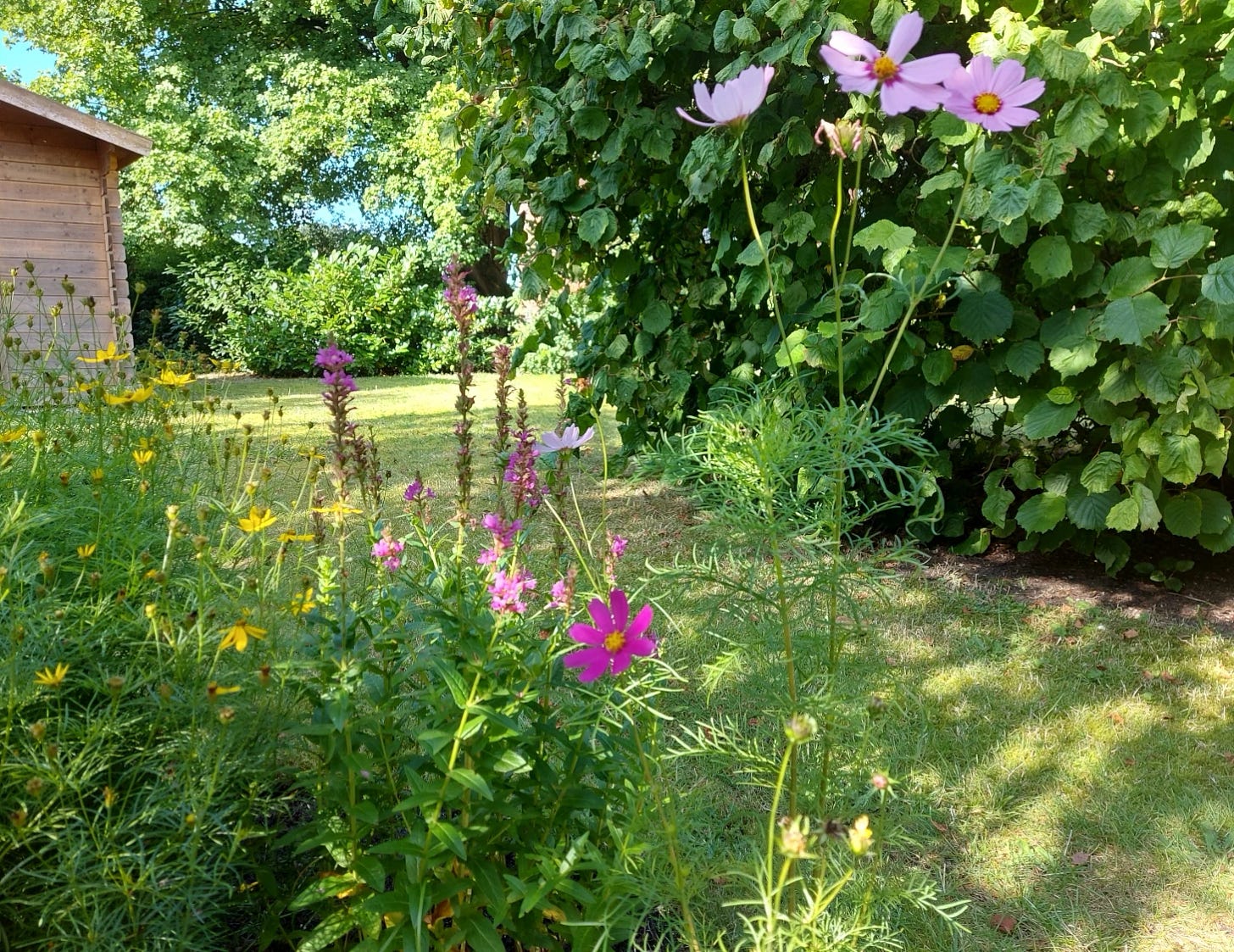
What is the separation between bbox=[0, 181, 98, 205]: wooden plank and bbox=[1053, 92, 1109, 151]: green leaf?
347 inches

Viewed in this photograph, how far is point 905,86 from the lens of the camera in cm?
103

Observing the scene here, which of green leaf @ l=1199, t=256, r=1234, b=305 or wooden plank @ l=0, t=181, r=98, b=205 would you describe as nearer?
green leaf @ l=1199, t=256, r=1234, b=305

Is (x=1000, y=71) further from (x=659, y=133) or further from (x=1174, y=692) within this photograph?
(x=659, y=133)

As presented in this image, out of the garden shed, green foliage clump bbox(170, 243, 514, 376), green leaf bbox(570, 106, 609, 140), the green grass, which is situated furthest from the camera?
green foliage clump bbox(170, 243, 514, 376)

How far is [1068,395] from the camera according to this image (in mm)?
2857

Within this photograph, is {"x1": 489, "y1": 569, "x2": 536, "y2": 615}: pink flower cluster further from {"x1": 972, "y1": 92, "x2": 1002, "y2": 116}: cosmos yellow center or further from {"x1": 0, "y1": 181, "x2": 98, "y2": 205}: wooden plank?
{"x1": 0, "y1": 181, "x2": 98, "y2": 205}: wooden plank

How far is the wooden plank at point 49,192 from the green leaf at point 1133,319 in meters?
8.99

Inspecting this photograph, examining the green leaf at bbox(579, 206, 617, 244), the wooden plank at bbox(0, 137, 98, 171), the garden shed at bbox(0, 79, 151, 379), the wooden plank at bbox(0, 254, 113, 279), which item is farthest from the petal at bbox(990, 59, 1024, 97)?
the wooden plank at bbox(0, 137, 98, 171)

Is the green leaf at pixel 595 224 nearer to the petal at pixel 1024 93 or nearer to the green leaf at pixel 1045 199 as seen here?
the green leaf at pixel 1045 199

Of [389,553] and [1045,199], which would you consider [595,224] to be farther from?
[389,553]

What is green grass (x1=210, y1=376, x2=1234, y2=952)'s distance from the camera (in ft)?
5.19

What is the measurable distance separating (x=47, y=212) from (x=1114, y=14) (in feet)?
29.2

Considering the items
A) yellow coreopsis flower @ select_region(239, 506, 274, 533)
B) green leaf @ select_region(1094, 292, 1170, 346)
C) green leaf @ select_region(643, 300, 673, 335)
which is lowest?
yellow coreopsis flower @ select_region(239, 506, 274, 533)

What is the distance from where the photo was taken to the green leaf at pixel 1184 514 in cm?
287
